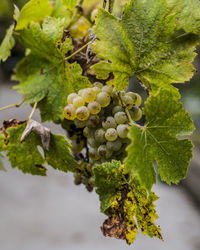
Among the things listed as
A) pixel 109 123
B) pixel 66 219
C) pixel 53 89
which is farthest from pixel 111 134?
pixel 66 219

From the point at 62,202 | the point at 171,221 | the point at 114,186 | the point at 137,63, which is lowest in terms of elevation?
the point at 171,221

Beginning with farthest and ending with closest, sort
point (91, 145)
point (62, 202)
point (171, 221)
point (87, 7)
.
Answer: point (62, 202) → point (171, 221) → point (87, 7) → point (91, 145)

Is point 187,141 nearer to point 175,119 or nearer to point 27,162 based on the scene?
point 175,119

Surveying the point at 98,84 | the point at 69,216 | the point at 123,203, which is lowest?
the point at 69,216

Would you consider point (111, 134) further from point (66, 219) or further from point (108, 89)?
point (66, 219)

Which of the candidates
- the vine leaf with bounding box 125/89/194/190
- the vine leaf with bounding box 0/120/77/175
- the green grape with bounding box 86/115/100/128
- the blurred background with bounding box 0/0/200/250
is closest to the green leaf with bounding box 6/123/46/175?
the vine leaf with bounding box 0/120/77/175

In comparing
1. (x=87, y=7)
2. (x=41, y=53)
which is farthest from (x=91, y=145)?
(x=87, y=7)

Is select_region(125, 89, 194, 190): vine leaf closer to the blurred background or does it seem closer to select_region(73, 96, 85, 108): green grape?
select_region(73, 96, 85, 108): green grape
